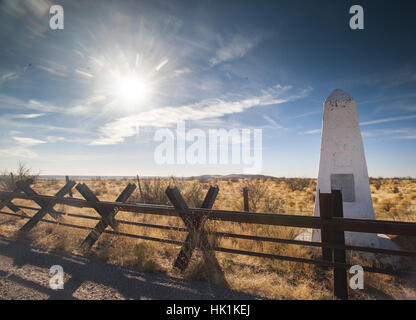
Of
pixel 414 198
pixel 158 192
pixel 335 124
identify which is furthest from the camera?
pixel 414 198

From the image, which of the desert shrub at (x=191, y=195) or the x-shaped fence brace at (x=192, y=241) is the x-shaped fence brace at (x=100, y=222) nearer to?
the x-shaped fence brace at (x=192, y=241)

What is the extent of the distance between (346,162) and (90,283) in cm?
526

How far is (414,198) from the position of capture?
1493 centimetres

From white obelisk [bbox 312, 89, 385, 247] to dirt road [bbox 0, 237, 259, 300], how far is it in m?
3.26

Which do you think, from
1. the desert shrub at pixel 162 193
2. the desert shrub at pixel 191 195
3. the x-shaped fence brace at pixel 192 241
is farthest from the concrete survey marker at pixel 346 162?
the desert shrub at pixel 162 193

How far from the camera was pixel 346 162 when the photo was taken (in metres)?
5.04

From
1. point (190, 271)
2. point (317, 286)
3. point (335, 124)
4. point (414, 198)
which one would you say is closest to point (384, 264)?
point (317, 286)

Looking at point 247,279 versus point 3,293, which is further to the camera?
point 247,279

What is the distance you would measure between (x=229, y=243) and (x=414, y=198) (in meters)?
15.8

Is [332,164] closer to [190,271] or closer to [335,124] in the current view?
[335,124]

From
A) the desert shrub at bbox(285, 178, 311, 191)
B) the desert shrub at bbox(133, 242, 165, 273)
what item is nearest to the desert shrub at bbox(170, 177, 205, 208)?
the desert shrub at bbox(133, 242, 165, 273)

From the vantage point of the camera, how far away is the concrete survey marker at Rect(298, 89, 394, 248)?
497 centimetres

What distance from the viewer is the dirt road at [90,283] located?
10.2 ft
